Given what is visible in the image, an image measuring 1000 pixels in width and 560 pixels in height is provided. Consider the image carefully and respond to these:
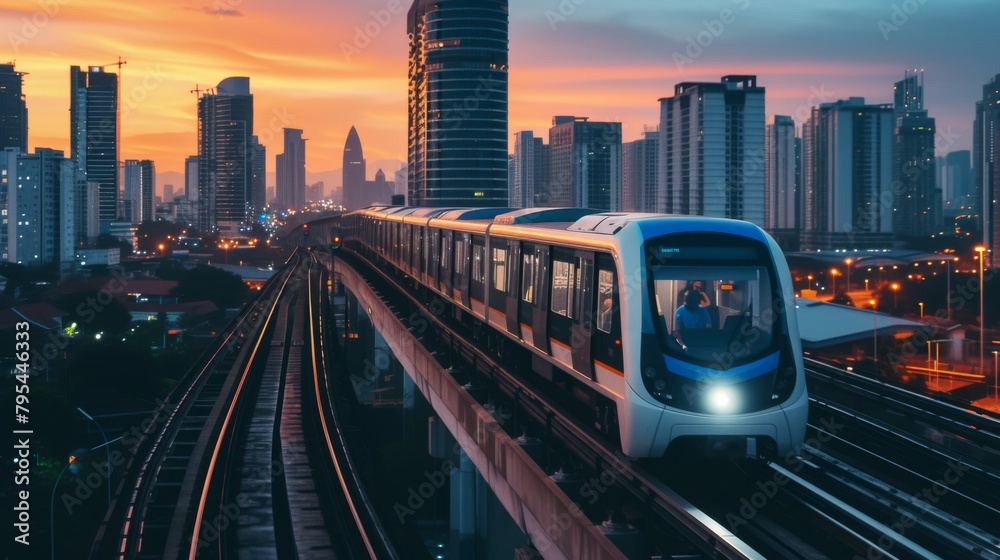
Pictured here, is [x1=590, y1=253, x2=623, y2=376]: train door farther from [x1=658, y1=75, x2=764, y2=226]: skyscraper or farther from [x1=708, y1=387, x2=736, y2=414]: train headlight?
[x1=658, y1=75, x2=764, y2=226]: skyscraper

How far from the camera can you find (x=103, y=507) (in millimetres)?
24984

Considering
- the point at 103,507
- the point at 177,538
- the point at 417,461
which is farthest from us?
the point at 417,461

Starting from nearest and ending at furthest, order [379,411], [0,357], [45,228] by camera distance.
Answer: [379,411]
[0,357]
[45,228]

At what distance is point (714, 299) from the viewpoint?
10.2 m

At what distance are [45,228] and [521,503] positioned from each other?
11748cm

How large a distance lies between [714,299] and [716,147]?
11275cm

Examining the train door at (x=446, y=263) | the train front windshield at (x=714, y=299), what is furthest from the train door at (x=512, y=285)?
the train door at (x=446, y=263)

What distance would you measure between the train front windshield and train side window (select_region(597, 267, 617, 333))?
25.7 inches

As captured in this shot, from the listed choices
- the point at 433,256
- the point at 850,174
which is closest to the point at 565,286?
the point at 433,256

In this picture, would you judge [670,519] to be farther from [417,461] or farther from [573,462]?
[417,461]

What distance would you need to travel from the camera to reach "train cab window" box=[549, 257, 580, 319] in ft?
39.9

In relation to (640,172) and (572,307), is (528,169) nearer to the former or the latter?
(640,172)

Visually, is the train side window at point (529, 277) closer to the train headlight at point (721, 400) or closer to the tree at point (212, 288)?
the train headlight at point (721, 400)

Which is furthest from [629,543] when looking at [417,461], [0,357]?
[0,357]
